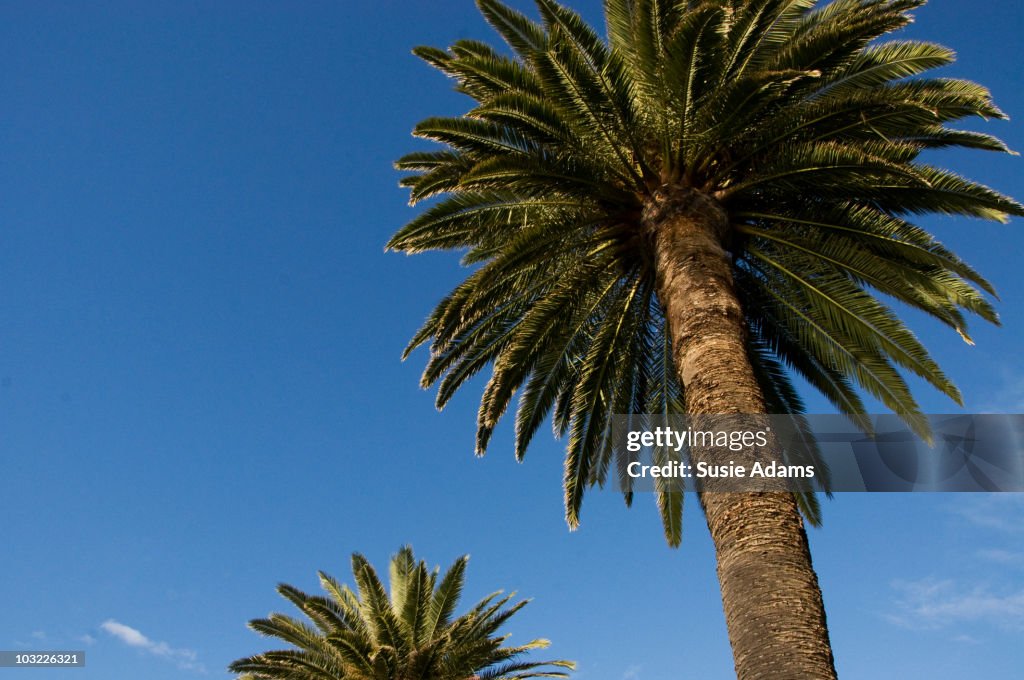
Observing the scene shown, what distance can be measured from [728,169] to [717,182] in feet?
0.73

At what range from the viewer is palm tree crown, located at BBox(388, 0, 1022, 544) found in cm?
889

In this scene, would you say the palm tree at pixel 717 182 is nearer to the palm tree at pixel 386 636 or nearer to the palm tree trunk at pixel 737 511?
the palm tree trunk at pixel 737 511

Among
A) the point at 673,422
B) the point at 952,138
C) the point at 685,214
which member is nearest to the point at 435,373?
the point at 673,422

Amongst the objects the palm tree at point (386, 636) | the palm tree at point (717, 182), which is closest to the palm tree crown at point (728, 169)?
the palm tree at point (717, 182)

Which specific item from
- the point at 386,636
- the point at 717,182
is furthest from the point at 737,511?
the point at 386,636

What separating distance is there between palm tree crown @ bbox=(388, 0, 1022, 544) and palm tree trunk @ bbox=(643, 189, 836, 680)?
310mm

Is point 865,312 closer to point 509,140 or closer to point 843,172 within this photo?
point 843,172

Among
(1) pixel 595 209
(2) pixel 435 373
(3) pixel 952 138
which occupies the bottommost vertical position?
(2) pixel 435 373

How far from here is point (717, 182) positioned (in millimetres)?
9680

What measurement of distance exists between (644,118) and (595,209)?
1.31m

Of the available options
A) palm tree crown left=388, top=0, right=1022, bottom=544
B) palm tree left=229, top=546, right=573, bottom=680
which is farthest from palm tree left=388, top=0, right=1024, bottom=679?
palm tree left=229, top=546, right=573, bottom=680

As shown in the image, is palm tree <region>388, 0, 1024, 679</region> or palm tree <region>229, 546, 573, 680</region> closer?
palm tree <region>388, 0, 1024, 679</region>

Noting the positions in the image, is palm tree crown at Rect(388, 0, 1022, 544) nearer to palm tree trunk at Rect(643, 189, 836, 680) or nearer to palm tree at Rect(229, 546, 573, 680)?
palm tree trunk at Rect(643, 189, 836, 680)

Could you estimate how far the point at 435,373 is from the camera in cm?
1205
